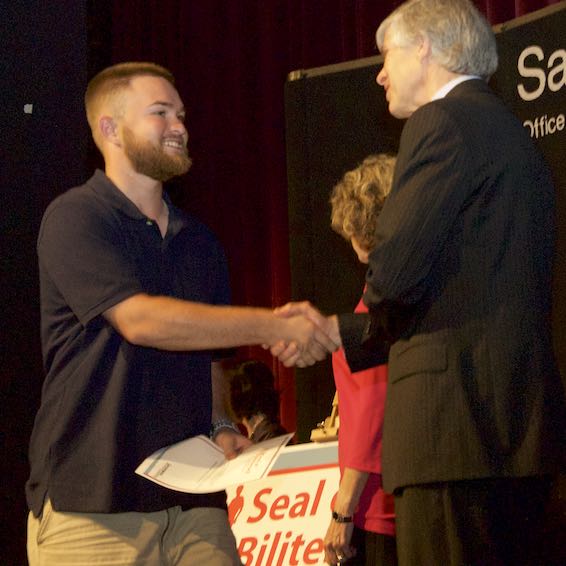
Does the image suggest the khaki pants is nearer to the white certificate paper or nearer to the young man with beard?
the young man with beard

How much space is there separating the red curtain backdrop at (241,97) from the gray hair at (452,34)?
3460mm

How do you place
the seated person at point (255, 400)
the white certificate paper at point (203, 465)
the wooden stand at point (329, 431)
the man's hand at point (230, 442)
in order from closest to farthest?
1. the white certificate paper at point (203, 465)
2. the man's hand at point (230, 442)
3. the wooden stand at point (329, 431)
4. the seated person at point (255, 400)

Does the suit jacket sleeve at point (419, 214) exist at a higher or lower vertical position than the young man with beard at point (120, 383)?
higher

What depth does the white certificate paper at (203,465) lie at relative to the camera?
225 centimetres

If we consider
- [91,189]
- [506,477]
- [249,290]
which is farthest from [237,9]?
[506,477]

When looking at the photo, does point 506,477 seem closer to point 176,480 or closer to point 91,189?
point 176,480

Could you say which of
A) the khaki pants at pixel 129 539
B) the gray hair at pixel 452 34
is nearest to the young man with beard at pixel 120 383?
the khaki pants at pixel 129 539

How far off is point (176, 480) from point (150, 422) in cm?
17

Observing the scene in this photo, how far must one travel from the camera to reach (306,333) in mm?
2742

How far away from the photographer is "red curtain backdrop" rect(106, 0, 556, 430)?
20.0ft

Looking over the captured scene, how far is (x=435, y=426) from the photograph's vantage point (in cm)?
197

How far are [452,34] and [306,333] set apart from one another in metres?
0.89

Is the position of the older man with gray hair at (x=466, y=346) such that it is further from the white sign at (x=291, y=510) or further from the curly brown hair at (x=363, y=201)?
the white sign at (x=291, y=510)

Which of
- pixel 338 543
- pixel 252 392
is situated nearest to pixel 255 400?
pixel 252 392
